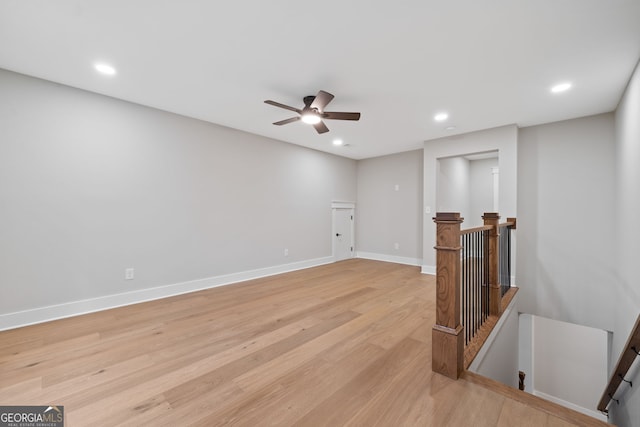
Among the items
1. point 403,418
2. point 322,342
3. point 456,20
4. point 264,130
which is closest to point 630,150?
point 456,20

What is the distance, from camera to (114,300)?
3158 mm

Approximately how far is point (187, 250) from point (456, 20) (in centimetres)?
398

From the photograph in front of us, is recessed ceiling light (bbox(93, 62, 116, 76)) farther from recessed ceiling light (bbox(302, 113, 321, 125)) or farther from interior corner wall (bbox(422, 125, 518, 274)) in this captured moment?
interior corner wall (bbox(422, 125, 518, 274))

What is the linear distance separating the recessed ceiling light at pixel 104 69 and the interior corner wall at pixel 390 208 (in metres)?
5.16

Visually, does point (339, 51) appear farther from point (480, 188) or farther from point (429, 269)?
point (480, 188)

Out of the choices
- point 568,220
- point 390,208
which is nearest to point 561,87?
point 568,220

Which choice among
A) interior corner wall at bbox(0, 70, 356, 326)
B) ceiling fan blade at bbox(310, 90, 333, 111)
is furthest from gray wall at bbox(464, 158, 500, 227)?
ceiling fan blade at bbox(310, 90, 333, 111)

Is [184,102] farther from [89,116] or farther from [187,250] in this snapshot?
[187,250]

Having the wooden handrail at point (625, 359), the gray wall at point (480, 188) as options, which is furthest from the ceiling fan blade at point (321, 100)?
the gray wall at point (480, 188)

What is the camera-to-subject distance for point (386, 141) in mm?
5035

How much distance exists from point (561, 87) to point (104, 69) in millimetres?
4766

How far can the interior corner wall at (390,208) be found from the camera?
5699 mm

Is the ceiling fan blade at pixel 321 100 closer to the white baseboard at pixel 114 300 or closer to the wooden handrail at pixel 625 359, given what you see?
the wooden handrail at pixel 625 359

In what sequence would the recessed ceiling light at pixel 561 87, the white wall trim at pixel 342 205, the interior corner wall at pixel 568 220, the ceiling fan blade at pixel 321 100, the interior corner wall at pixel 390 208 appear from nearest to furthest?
the ceiling fan blade at pixel 321 100
the recessed ceiling light at pixel 561 87
the interior corner wall at pixel 568 220
the interior corner wall at pixel 390 208
the white wall trim at pixel 342 205
